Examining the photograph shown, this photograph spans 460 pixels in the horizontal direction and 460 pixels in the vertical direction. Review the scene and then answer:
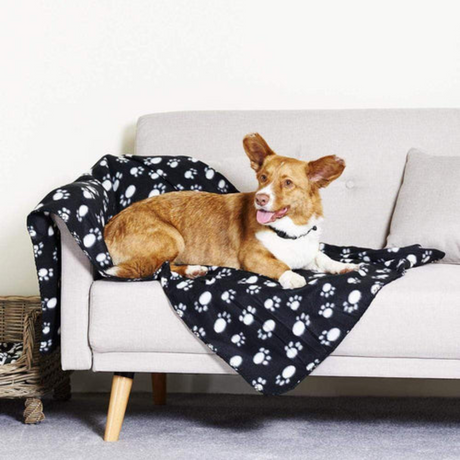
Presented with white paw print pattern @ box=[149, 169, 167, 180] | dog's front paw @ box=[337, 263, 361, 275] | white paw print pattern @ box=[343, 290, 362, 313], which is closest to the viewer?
white paw print pattern @ box=[343, 290, 362, 313]

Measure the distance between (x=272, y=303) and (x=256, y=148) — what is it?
23.0 inches

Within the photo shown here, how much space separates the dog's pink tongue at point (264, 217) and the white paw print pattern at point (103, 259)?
0.48 metres

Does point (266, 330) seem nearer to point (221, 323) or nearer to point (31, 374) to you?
point (221, 323)

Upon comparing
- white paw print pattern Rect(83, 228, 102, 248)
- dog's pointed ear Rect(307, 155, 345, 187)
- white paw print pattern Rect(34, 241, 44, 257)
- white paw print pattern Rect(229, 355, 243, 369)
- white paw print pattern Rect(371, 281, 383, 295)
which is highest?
dog's pointed ear Rect(307, 155, 345, 187)

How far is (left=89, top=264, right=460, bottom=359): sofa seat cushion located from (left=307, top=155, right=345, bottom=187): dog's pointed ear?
40cm

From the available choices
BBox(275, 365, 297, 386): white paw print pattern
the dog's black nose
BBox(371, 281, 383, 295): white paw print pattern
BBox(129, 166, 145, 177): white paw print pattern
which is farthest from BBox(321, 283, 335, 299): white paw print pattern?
BBox(129, 166, 145, 177): white paw print pattern

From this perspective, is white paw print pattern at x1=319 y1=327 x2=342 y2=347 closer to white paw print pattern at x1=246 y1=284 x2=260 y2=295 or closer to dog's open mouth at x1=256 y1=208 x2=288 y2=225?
white paw print pattern at x1=246 y1=284 x2=260 y2=295

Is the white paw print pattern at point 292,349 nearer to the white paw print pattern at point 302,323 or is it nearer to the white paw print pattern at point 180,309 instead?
the white paw print pattern at point 302,323

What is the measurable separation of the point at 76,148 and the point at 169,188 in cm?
77

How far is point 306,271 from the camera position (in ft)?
8.29

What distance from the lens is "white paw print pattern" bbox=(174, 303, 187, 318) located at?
2145 mm

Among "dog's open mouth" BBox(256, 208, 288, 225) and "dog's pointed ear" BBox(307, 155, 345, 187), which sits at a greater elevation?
"dog's pointed ear" BBox(307, 155, 345, 187)

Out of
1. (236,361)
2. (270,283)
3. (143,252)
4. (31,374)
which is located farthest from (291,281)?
(31,374)

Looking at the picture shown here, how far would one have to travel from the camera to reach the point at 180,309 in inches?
84.6
